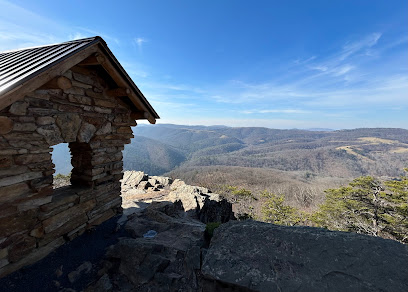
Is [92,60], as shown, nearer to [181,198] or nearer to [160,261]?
[160,261]

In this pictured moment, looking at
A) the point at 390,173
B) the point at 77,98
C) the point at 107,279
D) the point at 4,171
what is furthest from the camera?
the point at 390,173

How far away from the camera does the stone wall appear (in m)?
3.72

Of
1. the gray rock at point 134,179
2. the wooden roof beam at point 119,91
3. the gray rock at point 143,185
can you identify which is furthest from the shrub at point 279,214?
the wooden roof beam at point 119,91

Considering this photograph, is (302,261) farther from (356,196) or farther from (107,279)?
(356,196)

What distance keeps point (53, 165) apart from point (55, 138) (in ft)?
2.25

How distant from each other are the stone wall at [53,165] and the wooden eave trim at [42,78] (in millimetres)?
434

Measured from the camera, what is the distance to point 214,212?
11281 mm

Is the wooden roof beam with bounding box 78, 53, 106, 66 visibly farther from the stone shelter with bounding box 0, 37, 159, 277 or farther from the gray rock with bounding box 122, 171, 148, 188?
the gray rock with bounding box 122, 171, 148, 188

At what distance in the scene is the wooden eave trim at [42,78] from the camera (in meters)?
3.24

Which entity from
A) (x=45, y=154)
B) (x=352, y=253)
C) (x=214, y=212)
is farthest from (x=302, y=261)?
(x=214, y=212)

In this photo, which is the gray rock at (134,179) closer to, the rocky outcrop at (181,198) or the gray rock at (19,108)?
the rocky outcrop at (181,198)

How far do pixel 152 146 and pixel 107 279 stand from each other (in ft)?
580

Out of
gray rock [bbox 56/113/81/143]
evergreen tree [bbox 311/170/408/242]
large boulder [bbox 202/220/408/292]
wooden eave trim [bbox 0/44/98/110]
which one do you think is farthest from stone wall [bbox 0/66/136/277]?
evergreen tree [bbox 311/170/408/242]

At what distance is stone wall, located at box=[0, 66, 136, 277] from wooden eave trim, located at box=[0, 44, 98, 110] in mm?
434
